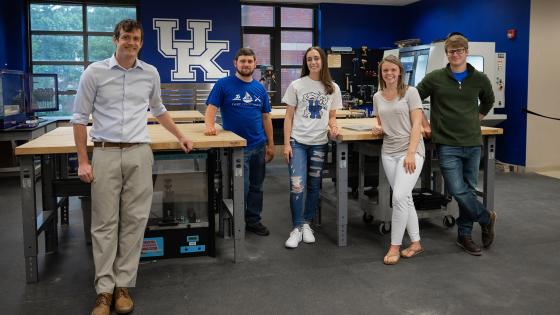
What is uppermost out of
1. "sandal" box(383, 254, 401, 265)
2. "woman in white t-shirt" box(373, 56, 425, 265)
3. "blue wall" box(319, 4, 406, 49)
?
"blue wall" box(319, 4, 406, 49)

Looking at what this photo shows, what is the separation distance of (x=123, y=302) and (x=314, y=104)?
5.89ft

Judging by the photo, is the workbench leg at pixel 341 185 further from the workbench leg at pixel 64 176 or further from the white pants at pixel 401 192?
the workbench leg at pixel 64 176

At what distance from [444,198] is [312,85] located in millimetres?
1448

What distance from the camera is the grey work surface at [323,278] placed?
269cm

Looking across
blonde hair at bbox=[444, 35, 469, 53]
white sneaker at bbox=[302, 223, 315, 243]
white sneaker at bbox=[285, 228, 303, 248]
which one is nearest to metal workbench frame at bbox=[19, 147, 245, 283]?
white sneaker at bbox=[285, 228, 303, 248]

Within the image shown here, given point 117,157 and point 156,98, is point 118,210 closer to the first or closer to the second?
point 117,157

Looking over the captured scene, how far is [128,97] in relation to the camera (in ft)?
8.36

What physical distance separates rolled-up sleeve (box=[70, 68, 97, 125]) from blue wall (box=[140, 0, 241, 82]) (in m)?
6.14

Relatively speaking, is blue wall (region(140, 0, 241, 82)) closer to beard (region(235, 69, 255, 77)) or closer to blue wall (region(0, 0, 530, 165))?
blue wall (region(0, 0, 530, 165))

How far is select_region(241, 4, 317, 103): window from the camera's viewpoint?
29.7 feet

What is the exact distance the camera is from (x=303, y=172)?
363 centimetres

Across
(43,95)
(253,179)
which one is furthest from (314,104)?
(43,95)

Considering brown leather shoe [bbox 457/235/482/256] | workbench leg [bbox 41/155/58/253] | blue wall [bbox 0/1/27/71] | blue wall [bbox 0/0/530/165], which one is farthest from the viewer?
blue wall [bbox 0/1/27/71]

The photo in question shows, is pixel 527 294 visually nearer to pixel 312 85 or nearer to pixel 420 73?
pixel 312 85
